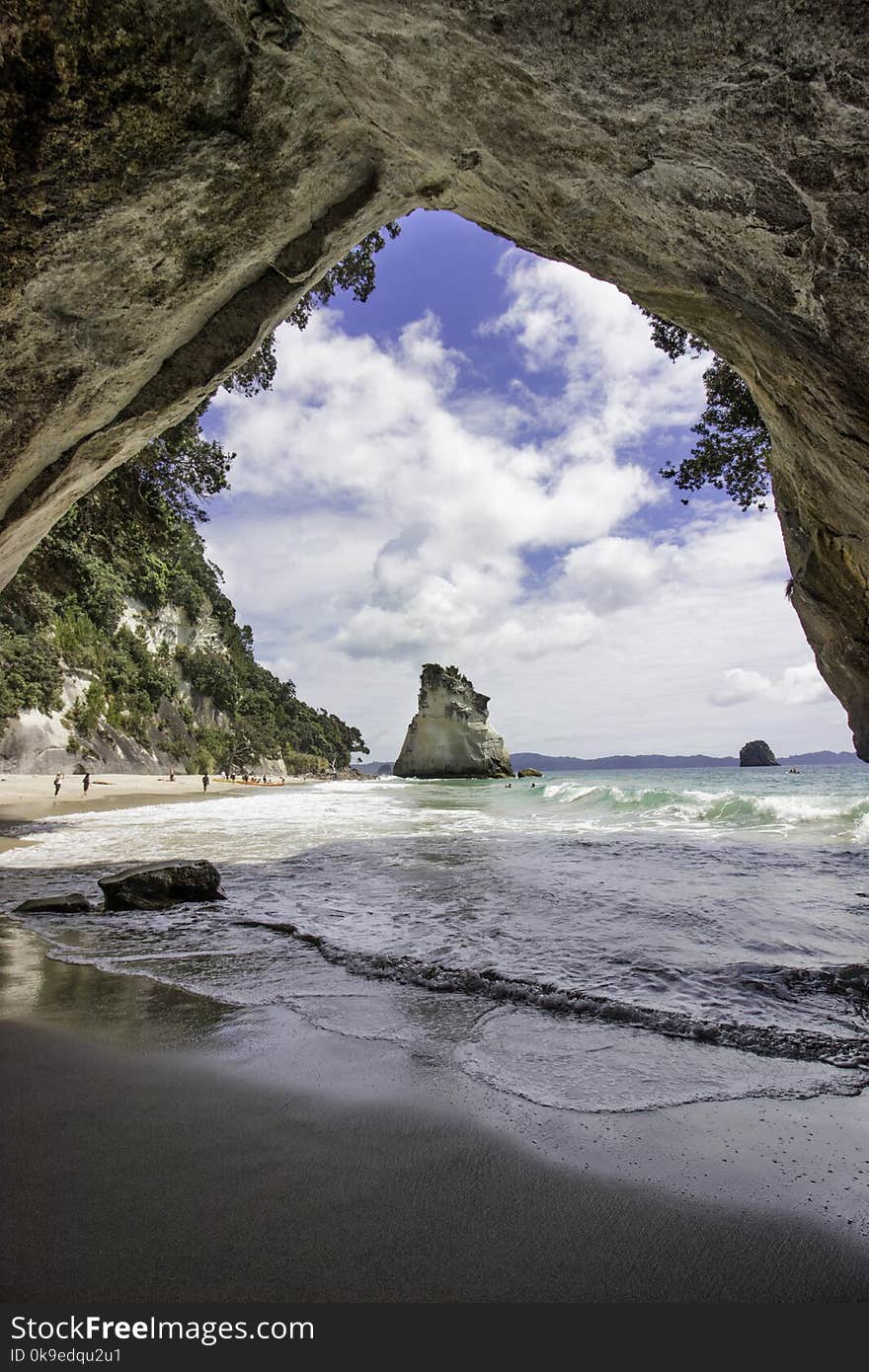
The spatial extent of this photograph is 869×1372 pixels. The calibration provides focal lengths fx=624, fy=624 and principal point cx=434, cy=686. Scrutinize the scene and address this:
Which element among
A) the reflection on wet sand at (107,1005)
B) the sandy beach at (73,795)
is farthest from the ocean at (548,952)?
the sandy beach at (73,795)

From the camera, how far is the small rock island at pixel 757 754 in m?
115

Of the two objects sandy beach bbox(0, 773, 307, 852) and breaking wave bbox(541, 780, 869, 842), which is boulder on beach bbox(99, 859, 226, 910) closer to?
sandy beach bbox(0, 773, 307, 852)

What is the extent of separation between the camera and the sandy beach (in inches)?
803

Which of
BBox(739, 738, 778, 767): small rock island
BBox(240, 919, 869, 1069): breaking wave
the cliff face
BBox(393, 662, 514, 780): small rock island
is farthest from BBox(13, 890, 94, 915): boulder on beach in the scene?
BBox(739, 738, 778, 767): small rock island

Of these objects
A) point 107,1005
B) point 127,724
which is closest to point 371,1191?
point 107,1005

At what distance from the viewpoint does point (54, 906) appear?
709 centimetres

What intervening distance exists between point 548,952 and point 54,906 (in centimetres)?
557

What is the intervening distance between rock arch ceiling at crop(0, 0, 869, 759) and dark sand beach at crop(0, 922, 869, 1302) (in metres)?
4.35

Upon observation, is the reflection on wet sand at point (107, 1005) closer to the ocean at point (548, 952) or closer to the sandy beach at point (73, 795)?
the ocean at point (548, 952)

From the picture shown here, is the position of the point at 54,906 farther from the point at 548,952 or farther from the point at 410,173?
the point at 410,173

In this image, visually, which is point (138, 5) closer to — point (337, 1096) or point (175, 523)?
point (337, 1096)

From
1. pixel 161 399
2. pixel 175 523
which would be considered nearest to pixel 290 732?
pixel 175 523

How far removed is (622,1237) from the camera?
Answer: 200 centimetres

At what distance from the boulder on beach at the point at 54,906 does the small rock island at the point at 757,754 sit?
126 m
